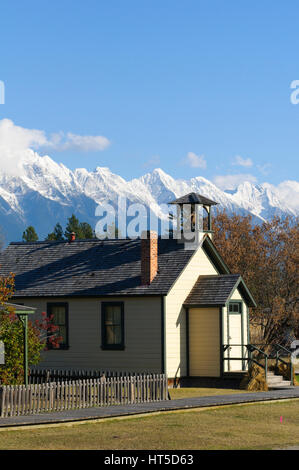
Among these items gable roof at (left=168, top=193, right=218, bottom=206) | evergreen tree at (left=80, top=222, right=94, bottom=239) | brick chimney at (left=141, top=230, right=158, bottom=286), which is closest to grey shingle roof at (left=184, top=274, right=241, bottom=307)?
brick chimney at (left=141, top=230, right=158, bottom=286)

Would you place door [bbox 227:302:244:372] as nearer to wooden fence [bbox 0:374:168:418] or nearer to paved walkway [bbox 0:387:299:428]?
paved walkway [bbox 0:387:299:428]

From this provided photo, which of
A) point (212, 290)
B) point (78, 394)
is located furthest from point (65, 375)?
point (78, 394)

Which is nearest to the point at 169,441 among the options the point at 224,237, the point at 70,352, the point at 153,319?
the point at 153,319

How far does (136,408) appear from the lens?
1039 inches

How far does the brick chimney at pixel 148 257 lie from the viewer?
38244mm

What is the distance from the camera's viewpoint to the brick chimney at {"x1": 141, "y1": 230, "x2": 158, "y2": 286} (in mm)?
38244

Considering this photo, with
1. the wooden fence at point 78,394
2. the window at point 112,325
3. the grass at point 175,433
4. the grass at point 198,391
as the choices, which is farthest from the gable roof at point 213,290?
the grass at point 175,433

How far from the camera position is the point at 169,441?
1922 cm

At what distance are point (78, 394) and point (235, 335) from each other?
13218mm

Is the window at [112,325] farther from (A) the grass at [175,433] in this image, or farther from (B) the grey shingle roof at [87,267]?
(A) the grass at [175,433]

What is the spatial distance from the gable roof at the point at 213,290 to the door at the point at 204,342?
1.29ft

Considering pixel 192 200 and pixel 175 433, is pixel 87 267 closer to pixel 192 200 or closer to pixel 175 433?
pixel 192 200

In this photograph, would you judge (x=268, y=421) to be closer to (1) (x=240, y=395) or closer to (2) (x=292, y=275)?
(1) (x=240, y=395)
